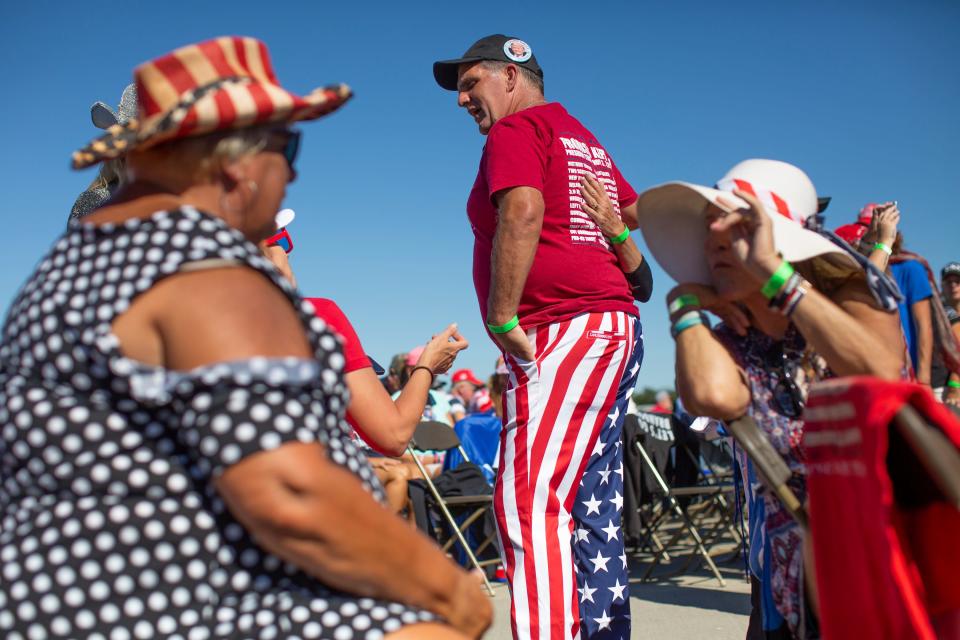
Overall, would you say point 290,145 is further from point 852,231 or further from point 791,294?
point 852,231

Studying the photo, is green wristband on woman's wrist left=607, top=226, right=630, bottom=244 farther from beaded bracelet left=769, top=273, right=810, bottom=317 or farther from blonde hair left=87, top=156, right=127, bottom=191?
blonde hair left=87, top=156, right=127, bottom=191

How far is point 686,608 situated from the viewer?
5.95 metres

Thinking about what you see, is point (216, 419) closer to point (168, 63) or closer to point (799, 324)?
point (168, 63)

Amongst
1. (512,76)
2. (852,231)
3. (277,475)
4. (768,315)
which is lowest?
(277,475)

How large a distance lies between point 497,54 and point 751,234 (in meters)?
2.03

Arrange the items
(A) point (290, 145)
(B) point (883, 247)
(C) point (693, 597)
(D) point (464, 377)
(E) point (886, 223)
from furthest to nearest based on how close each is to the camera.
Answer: (D) point (464, 377) → (C) point (693, 597) → (E) point (886, 223) → (B) point (883, 247) → (A) point (290, 145)

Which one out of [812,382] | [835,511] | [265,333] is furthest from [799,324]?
[265,333]

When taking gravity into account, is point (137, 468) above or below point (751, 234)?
below

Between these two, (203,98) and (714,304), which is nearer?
(203,98)

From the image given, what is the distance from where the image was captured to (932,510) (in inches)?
69.2

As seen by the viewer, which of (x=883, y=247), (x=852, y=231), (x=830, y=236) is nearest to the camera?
(x=830, y=236)

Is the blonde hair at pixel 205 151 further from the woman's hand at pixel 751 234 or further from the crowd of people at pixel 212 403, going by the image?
the woman's hand at pixel 751 234

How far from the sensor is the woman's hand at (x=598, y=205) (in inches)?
143

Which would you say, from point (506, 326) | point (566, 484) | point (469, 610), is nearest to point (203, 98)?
point (469, 610)
